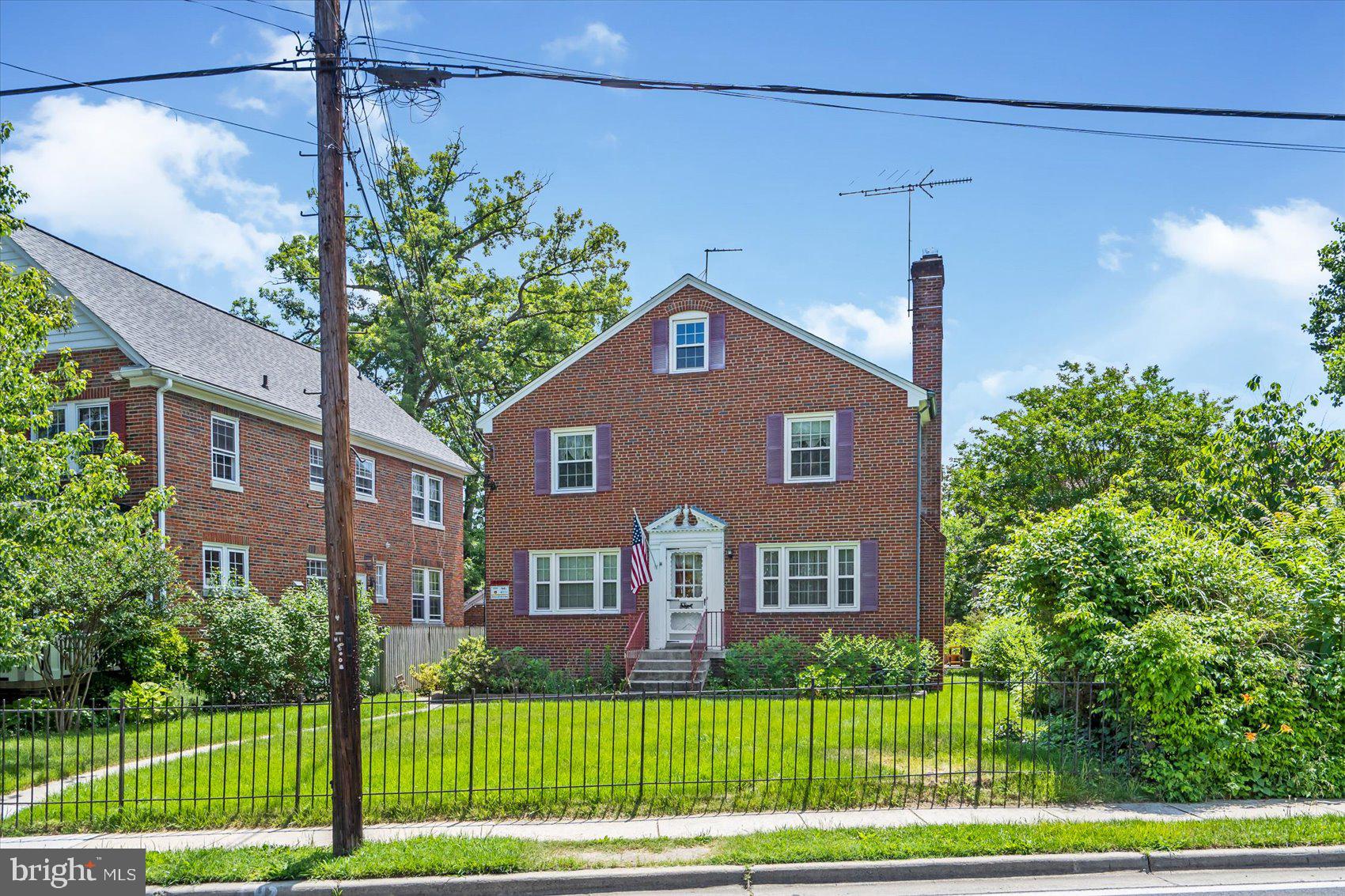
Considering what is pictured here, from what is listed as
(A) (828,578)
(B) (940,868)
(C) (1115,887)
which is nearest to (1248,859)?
(C) (1115,887)

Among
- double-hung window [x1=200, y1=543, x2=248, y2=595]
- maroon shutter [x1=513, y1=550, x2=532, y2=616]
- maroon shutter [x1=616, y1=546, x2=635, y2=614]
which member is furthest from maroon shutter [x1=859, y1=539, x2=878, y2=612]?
double-hung window [x1=200, y1=543, x2=248, y2=595]

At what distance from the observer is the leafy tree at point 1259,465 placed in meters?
14.2

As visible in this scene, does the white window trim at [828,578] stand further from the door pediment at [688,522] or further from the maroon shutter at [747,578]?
the door pediment at [688,522]

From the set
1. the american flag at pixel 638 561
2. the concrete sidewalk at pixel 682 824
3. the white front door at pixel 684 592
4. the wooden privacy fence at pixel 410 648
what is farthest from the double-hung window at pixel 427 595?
the concrete sidewalk at pixel 682 824

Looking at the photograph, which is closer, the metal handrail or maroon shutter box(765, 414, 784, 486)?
the metal handrail

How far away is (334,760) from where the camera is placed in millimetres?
8578

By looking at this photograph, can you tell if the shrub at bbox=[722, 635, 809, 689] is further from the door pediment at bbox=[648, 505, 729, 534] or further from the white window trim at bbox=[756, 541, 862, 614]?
the door pediment at bbox=[648, 505, 729, 534]

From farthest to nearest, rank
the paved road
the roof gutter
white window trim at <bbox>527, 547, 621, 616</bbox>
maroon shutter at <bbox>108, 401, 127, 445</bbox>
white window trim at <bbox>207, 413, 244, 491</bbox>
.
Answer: white window trim at <bbox>527, 547, 621, 616</bbox> → white window trim at <bbox>207, 413, 244, 491</bbox> → maroon shutter at <bbox>108, 401, 127, 445</bbox> → the roof gutter → the paved road

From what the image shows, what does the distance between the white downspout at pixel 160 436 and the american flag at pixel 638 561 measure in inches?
342

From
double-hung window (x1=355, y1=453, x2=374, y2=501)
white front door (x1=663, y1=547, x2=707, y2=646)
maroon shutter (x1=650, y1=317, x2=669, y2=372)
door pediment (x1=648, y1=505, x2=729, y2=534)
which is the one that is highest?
maroon shutter (x1=650, y1=317, x2=669, y2=372)

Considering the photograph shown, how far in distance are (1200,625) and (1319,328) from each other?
782 inches

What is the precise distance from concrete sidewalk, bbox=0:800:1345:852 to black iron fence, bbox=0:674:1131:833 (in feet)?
0.75

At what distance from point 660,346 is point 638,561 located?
4619 mm

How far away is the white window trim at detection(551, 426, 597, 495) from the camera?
21.5 m
